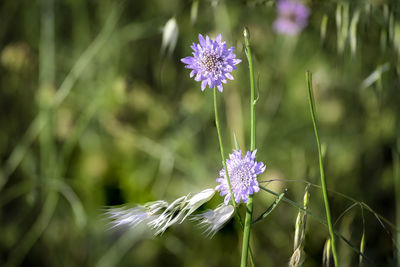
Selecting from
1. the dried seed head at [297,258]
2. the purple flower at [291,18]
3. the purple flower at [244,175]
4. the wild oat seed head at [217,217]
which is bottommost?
the dried seed head at [297,258]

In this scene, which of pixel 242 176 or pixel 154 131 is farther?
pixel 154 131

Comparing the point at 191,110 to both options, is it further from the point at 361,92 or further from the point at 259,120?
the point at 361,92

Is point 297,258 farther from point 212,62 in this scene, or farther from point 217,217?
point 212,62

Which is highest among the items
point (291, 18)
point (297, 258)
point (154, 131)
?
point (291, 18)

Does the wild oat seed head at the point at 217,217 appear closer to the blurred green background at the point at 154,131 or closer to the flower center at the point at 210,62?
the flower center at the point at 210,62

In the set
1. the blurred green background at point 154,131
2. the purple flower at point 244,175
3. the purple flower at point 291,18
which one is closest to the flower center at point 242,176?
the purple flower at point 244,175

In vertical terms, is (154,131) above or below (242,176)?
above

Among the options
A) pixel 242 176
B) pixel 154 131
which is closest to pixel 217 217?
pixel 242 176
